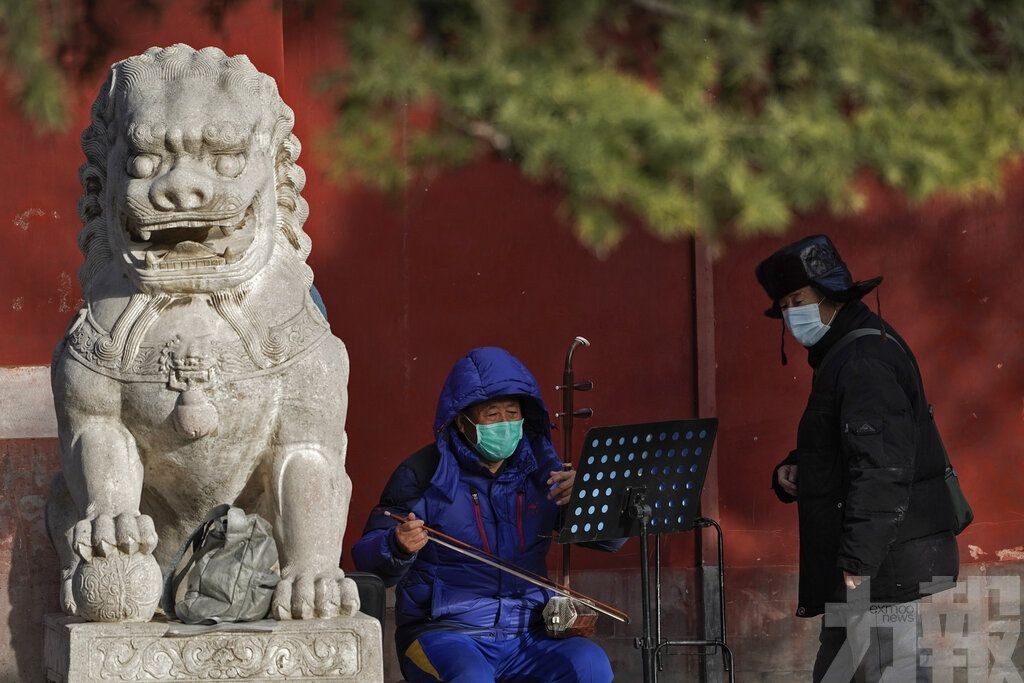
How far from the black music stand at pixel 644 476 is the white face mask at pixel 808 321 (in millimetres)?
461

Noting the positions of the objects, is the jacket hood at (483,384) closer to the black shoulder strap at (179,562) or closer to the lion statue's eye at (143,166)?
the black shoulder strap at (179,562)

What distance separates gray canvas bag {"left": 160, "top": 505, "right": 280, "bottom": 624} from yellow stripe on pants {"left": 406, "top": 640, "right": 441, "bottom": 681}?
38.1 inches

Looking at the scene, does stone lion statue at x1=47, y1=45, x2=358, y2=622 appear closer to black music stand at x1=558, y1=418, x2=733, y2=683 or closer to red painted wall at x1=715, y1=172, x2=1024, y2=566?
black music stand at x1=558, y1=418, x2=733, y2=683

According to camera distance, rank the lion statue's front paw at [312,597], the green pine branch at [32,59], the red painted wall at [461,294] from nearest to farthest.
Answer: the lion statue's front paw at [312,597]
the green pine branch at [32,59]
the red painted wall at [461,294]

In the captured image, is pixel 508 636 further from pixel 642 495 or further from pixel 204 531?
pixel 204 531

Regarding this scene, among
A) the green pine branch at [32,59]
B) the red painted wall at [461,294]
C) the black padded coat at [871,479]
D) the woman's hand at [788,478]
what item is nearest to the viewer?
the green pine branch at [32,59]

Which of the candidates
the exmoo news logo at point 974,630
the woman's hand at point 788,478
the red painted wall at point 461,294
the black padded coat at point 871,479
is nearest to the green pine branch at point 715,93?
the black padded coat at point 871,479

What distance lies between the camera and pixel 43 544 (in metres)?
5.67

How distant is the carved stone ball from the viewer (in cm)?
389

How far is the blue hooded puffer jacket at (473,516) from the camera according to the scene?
5.05m

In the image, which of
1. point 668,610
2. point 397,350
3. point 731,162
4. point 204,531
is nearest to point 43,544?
point 397,350

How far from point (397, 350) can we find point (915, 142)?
2.77 m

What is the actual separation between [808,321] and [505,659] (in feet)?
4.28

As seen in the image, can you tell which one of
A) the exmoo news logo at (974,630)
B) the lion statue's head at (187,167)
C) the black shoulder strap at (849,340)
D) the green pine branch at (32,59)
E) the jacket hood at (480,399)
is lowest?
the exmoo news logo at (974,630)
